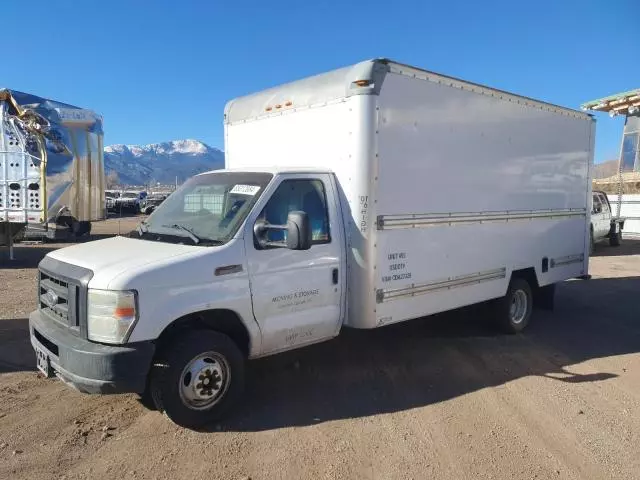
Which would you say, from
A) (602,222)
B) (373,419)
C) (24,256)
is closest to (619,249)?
(602,222)

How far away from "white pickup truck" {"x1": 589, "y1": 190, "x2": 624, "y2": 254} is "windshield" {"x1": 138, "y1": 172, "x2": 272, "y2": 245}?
1464 cm

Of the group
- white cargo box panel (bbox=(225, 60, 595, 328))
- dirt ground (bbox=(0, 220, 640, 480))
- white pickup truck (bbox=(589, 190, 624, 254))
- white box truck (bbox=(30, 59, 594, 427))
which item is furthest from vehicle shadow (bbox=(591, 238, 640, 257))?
white box truck (bbox=(30, 59, 594, 427))

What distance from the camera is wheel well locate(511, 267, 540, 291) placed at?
7.03m

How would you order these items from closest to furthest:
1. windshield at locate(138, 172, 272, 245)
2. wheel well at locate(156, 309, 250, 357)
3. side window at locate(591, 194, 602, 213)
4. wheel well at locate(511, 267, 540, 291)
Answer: wheel well at locate(156, 309, 250, 357)
windshield at locate(138, 172, 272, 245)
wheel well at locate(511, 267, 540, 291)
side window at locate(591, 194, 602, 213)

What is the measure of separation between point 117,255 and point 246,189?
1.21 m

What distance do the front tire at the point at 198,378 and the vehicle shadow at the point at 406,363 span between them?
19 cm

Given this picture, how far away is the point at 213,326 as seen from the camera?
4324mm

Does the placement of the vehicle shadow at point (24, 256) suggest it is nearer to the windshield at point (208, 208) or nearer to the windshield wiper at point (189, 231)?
the windshield at point (208, 208)

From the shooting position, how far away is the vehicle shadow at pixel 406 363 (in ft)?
15.2

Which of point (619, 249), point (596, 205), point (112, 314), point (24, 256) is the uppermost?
point (596, 205)

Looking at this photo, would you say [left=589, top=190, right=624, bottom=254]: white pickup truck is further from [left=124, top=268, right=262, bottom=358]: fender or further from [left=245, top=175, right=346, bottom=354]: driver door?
[left=124, top=268, right=262, bottom=358]: fender

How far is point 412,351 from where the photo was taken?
6227mm

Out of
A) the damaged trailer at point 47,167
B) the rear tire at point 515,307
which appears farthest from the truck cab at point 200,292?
the damaged trailer at point 47,167

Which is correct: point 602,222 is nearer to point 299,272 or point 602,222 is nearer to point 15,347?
point 299,272
